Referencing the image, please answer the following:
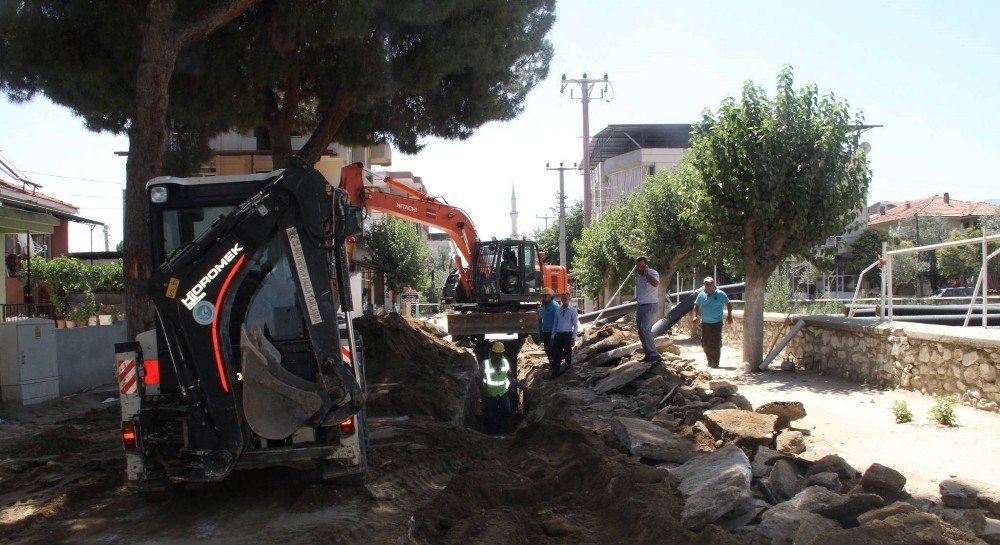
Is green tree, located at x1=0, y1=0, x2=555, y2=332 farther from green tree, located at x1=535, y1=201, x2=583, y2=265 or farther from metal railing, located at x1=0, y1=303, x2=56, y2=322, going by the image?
green tree, located at x1=535, y1=201, x2=583, y2=265

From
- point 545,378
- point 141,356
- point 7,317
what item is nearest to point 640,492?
point 141,356

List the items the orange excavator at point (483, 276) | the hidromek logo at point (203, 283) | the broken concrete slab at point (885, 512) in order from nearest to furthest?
the broken concrete slab at point (885, 512)
the hidromek logo at point (203, 283)
the orange excavator at point (483, 276)

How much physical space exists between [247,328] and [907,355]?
835 centimetres

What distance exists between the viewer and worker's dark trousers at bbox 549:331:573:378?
1442cm

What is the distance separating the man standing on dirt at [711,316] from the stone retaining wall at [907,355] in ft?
3.88

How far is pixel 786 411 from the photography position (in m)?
8.30

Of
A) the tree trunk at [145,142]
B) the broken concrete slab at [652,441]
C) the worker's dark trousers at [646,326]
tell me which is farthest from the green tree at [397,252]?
the broken concrete slab at [652,441]

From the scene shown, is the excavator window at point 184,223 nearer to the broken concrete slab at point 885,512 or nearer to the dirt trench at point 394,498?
the dirt trench at point 394,498

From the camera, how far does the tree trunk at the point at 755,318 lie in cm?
1329

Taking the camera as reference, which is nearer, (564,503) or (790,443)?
(564,503)

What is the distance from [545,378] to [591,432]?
21.6 feet

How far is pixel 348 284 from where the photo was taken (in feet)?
19.8

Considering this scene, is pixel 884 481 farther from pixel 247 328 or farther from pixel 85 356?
pixel 85 356

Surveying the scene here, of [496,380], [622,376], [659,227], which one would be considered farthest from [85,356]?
[659,227]
